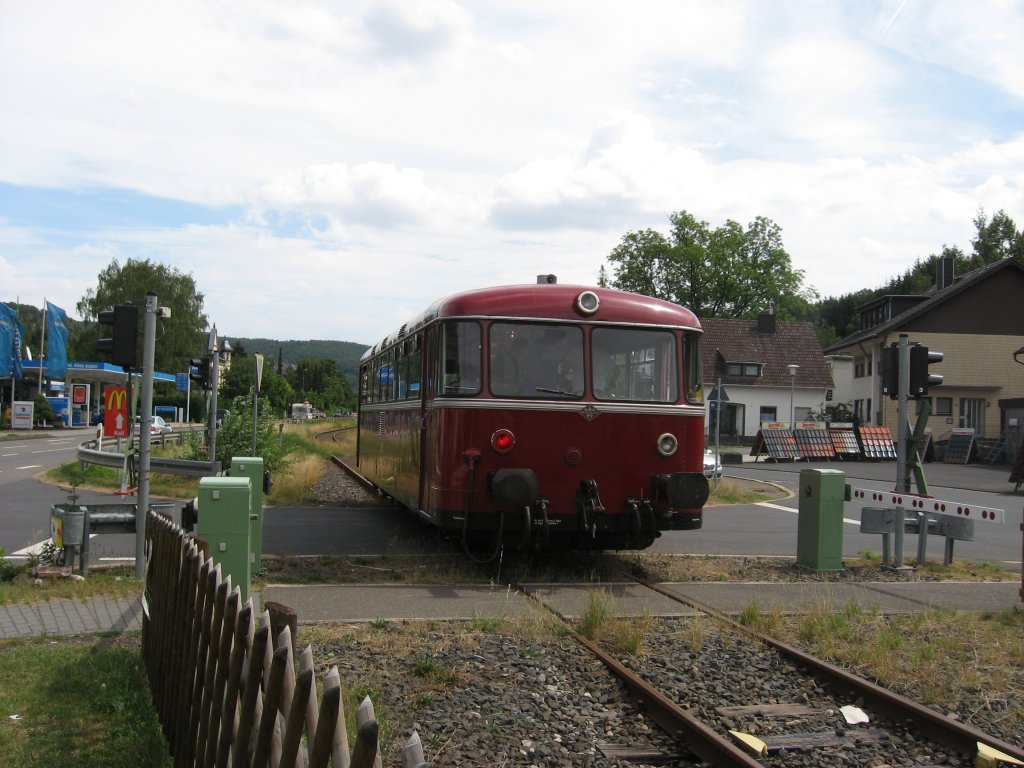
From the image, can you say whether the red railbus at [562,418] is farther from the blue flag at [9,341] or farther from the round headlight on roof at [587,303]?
the blue flag at [9,341]

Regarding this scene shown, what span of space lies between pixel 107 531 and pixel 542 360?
467cm

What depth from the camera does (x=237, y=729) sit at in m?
3.54

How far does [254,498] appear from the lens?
10.4 metres

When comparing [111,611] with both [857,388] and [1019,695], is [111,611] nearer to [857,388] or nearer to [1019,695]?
[1019,695]

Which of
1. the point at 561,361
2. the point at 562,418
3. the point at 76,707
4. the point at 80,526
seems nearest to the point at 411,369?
the point at 561,361

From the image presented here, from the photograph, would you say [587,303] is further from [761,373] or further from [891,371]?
[761,373]

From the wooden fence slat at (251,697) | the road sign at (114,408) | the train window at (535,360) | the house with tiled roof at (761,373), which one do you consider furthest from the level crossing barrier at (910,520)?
the house with tiled roof at (761,373)

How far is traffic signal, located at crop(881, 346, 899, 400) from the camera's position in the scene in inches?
487

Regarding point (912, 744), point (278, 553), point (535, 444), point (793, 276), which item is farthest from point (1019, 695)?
point (793, 276)

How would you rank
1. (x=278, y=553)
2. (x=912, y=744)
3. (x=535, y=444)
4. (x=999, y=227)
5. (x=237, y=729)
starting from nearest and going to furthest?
(x=237, y=729), (x=912, y=744), (x=535, y=444), (x=278, y=553), (x=999, y=227)

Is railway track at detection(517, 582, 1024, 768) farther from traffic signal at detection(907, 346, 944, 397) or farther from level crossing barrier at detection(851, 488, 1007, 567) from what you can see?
traffic signal at detection(907, 346, 944, 397)

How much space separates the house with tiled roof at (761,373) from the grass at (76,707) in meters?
54.3

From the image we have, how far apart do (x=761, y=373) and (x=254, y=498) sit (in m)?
54.9

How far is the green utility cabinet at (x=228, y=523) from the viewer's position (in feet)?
25.7
